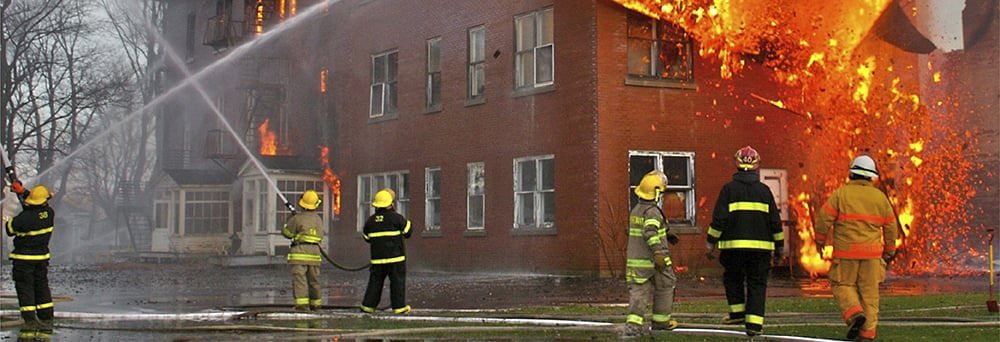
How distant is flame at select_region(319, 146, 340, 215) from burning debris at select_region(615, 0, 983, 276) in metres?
12.0

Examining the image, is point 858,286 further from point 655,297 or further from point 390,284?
point 390,284

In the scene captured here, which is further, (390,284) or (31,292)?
(390,284)

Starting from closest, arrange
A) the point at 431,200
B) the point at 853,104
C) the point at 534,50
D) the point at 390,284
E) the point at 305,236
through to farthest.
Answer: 1. the point at 390,284
2. the point at 305,236
3. the point at 853,104
4. the point at 534,50
5. the point at 431,200

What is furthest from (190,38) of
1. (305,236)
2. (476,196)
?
(305,236)

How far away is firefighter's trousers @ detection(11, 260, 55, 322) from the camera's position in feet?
37.9

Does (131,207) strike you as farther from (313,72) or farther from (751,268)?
(751,268)

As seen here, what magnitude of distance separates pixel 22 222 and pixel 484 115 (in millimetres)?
13919

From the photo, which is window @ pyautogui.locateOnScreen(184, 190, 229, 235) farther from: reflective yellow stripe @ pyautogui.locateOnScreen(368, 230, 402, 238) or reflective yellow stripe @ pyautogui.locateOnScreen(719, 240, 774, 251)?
reflective yellow stripe @ pyautogui.locateOnScreen(719, 240, 774, 251)

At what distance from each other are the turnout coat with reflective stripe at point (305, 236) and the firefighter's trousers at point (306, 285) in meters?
0.11

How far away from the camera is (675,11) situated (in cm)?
2162

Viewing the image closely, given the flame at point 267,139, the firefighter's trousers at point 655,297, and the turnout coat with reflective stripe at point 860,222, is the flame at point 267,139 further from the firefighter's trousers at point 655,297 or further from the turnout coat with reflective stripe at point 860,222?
the turnout coat with reflective stripe at point 860,222

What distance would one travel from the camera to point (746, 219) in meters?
9.62

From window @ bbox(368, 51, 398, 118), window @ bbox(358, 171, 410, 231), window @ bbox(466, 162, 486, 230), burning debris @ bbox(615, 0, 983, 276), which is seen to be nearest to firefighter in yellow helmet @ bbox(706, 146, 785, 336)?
burning debris @ bbox(615, 0, 983, 276)

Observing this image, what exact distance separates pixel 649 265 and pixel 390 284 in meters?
3.61
